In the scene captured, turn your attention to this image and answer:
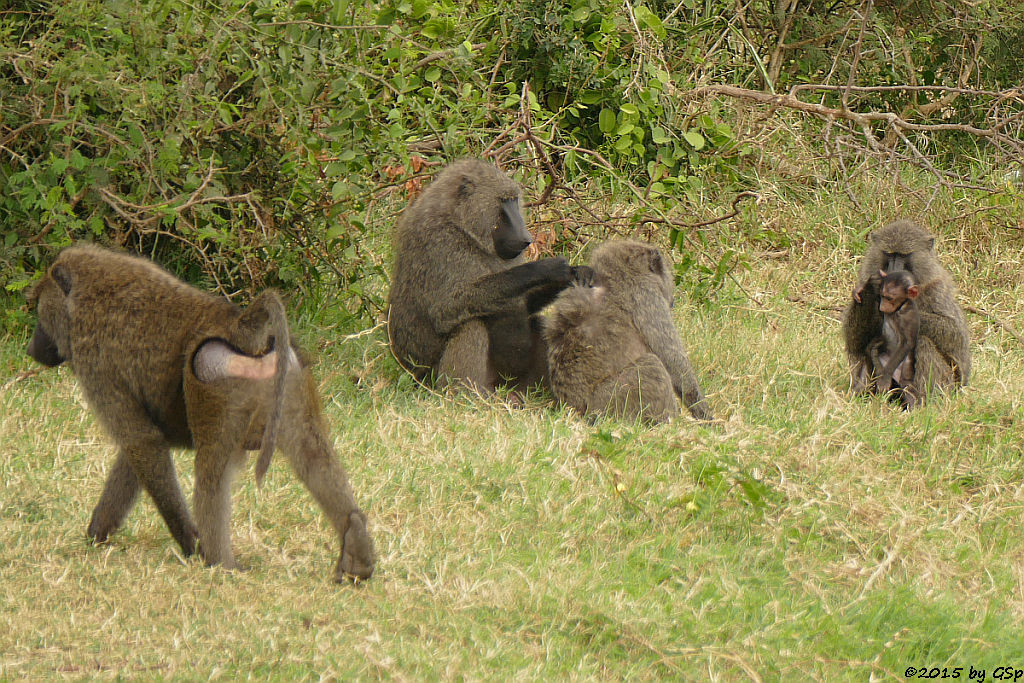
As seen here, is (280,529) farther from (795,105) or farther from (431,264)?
(795,105)

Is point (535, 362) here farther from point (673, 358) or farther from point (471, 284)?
point (673, 358)

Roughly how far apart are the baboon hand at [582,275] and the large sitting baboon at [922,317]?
129cm

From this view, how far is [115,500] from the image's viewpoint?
363cm

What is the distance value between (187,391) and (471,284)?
2.34 m

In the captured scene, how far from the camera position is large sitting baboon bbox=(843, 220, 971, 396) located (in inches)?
217

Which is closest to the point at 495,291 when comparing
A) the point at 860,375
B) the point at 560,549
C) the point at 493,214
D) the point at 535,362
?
the point at 493,214

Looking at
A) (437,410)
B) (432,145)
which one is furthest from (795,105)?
(437,410)

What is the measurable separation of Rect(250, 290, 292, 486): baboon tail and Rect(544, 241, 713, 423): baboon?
217cm

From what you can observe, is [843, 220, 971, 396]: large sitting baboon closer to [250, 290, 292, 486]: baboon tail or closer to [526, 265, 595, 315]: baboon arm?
[526, 265, 595, 315]: baboon arm

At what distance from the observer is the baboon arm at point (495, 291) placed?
538 centimetres

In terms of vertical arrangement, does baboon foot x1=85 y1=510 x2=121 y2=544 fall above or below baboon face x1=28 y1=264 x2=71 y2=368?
below

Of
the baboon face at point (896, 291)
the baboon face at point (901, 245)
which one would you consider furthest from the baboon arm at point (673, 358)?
the baboon face at point (901, 245)

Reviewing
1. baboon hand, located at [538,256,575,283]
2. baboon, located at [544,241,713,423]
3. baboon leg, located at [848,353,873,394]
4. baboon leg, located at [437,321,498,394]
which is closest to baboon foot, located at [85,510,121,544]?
baboon leg, located at [437,321,498,394]

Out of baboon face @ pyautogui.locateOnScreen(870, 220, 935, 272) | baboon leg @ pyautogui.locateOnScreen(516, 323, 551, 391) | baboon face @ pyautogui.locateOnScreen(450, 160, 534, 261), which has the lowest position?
baboon leg @ pyautogui.locateOnScreen(516, 323, 551, 391)
